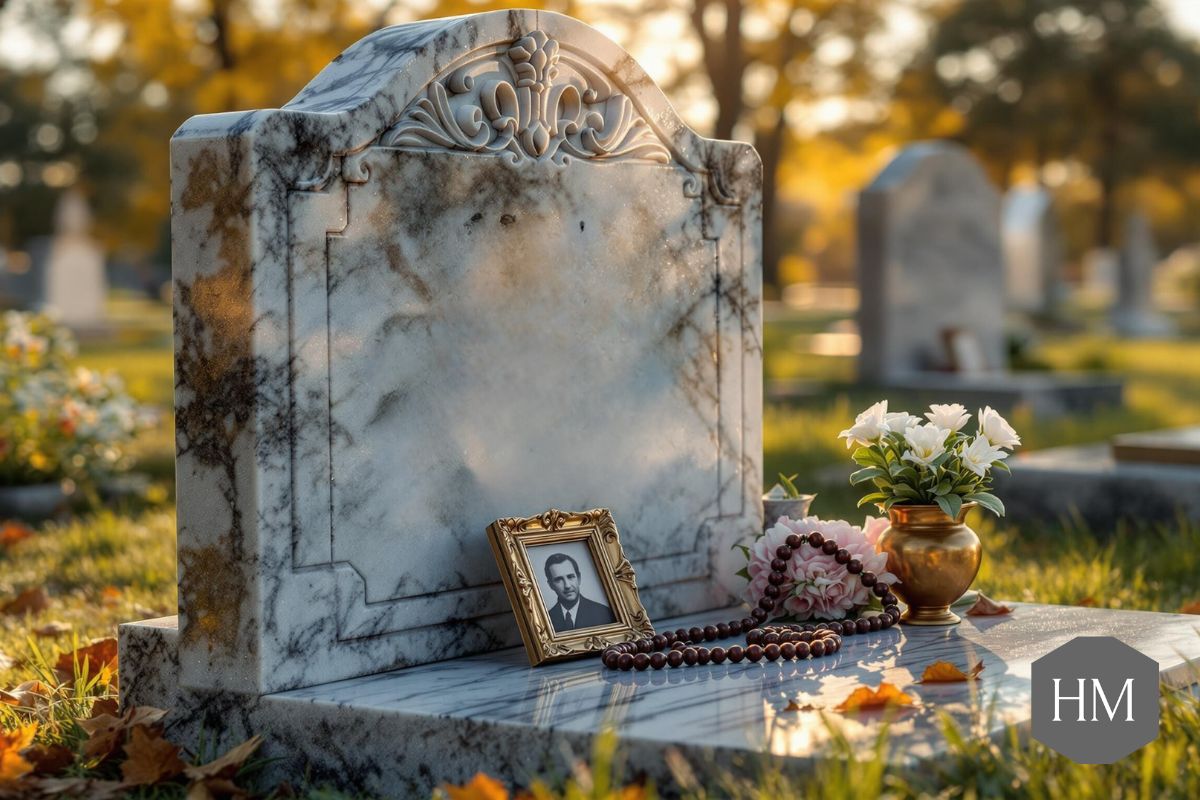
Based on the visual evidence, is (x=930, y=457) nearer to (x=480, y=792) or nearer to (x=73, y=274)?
(x=480, y=792)

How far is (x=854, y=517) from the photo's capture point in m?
7.02

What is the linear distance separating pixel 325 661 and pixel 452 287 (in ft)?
3.31

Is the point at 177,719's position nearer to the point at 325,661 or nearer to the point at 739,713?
the point at 325,661

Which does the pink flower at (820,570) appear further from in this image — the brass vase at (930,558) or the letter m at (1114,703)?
the letter m at (1114,703)

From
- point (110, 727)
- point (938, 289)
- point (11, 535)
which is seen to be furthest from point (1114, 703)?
point (938, 289)

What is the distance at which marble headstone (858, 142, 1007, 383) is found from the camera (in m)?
11.7

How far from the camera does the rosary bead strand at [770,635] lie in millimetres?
3748

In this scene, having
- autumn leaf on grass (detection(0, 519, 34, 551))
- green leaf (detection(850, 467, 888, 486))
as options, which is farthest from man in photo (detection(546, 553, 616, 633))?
autumn leaf on grass (detection(0, 519, 34, 551))

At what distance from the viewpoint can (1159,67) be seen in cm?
3672

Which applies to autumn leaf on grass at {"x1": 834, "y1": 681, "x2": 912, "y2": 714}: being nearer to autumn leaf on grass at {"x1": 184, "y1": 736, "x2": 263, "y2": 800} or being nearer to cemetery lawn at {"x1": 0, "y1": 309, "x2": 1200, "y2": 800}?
cemetery lawn at {"x1": 0, "y1": 309, "x2": 1200, "y2": 800}

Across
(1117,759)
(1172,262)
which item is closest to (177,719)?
(1117,759)

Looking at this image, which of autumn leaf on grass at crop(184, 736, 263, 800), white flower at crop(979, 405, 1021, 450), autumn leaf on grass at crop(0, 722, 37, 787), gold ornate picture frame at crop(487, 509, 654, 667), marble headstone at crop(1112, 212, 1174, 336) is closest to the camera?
autumn leaf on grass at crop(0, 722, 37, 787)

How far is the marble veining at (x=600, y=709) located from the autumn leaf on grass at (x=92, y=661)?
0.41 m

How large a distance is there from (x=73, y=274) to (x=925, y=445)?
71.6ft
